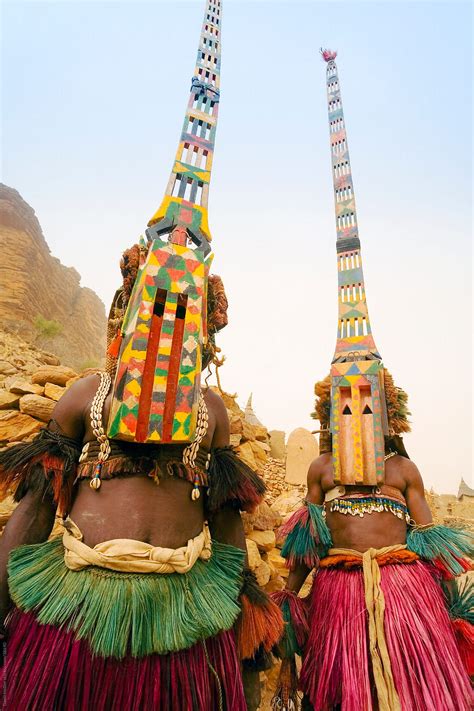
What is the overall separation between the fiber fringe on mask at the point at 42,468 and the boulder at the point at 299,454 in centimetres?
1026

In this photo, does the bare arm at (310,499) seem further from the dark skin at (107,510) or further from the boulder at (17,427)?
the boulder at (17,427)

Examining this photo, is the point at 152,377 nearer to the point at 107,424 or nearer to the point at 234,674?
the point at 107,424

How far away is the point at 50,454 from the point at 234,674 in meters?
1.04

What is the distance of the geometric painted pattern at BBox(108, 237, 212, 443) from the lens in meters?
1.42

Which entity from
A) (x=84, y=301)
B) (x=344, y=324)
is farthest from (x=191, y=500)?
(x=84, y=301)

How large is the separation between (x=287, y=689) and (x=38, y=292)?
28.2m

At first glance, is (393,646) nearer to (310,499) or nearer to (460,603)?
(460,603)

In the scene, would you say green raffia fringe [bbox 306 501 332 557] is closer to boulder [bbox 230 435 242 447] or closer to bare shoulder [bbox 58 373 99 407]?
bare shoulder [bbox 58 373 99 407]

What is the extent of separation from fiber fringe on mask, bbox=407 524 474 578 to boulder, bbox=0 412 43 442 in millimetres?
3651

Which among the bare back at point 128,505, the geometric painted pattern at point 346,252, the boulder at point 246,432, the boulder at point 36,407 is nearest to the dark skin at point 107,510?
the bare back at point 128,505

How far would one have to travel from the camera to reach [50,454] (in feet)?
4.94

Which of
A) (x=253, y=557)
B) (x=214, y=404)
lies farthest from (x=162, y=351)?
(x=253, y=557)

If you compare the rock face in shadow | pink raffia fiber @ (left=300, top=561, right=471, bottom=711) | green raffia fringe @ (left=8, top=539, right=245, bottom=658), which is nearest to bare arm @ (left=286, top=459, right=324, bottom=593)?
pink raffia fiber @ (left=300, top=561, right=471, bottom=711)

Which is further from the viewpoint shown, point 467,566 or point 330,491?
point 330,491
